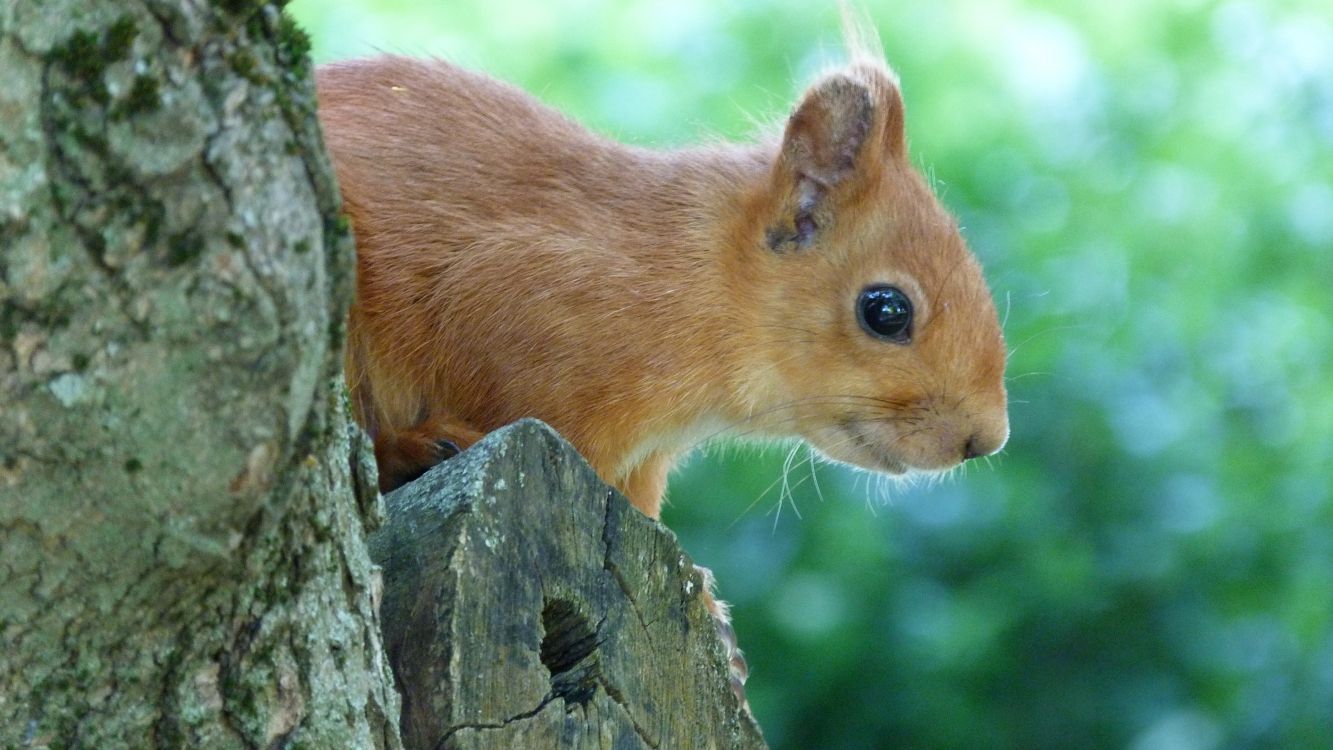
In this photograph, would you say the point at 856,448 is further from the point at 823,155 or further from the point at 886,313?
the point at 823,155

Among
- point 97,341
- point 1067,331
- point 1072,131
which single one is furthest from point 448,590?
point 1072,131

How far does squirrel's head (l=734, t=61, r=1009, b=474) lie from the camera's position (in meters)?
2.87

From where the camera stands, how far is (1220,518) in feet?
15.0

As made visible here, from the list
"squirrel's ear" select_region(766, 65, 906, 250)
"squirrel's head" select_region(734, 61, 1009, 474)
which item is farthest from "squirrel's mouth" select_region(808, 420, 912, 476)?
"squirrel's ear" select_region(766, 65, 906, 250)

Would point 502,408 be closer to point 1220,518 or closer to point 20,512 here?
point 20,512

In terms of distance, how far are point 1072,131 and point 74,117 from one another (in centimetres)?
442

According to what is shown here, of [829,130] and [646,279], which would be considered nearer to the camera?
[646,279]

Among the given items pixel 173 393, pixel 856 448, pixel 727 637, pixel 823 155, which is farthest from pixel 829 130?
pixel 173 393

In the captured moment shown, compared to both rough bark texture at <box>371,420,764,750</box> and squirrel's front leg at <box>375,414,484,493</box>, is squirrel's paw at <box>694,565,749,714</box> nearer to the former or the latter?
rough bark texture at <box>371,420,764,750</box>

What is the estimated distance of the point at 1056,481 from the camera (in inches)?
182

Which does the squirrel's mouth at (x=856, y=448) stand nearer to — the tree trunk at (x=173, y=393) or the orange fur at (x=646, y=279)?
the orange fur at (x=646, y=279)

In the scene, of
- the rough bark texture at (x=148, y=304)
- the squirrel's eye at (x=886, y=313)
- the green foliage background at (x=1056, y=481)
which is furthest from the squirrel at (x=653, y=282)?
the green foliage background at (x=1056, y=481)

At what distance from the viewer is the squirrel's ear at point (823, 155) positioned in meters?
2.89

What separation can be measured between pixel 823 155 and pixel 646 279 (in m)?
0.40
